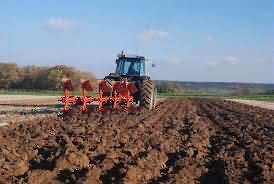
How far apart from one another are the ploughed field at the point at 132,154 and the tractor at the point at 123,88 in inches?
123

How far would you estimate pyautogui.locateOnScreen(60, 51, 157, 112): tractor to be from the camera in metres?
16.3

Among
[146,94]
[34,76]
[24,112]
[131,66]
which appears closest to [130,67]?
[131,66]

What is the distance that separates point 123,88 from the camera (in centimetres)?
1697

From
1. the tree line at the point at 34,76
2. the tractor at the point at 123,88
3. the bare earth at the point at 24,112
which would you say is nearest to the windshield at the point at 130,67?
the tractor at the point at 123,88

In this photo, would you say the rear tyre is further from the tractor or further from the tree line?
the tree line

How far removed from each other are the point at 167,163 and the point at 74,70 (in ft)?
179

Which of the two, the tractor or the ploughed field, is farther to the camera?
the tractor

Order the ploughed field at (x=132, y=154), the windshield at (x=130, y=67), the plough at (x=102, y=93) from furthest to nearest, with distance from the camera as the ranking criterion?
the windshield at (x=130, y=67) < the plough at (x=102, y=93) < the ploughed field at (x=132, y=154)

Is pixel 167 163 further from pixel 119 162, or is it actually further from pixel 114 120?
pixel 114 120

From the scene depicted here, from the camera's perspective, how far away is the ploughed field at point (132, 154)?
6734 millimetres

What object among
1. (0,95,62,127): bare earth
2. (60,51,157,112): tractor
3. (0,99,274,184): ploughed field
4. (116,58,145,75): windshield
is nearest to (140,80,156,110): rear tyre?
(60,51,157,112): tractor

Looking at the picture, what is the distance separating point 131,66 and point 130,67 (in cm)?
5

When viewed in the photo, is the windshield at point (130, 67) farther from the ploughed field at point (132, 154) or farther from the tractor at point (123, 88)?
the ploughed field at point (132, 154)

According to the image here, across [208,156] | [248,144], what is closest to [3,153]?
[208,156]
